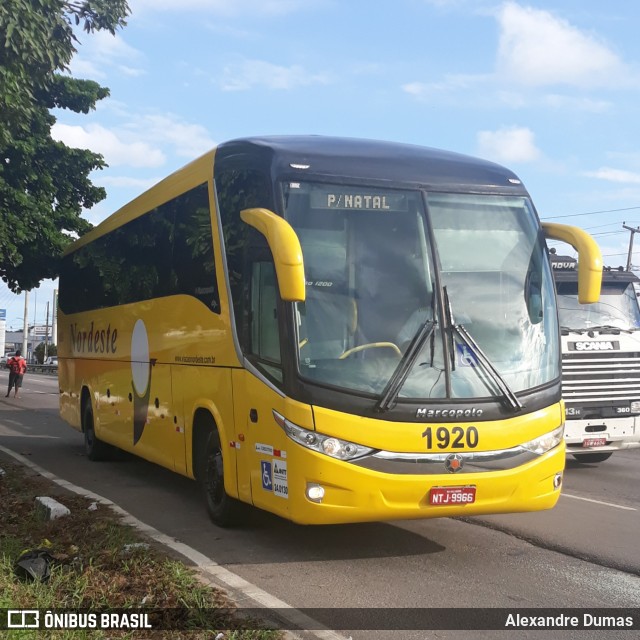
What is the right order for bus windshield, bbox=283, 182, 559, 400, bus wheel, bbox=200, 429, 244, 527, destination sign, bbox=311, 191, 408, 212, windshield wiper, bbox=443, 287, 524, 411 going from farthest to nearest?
bus wheel, bbox=200, 429, 244, 527, destination sign, bbox=311, 191, 408, 212, windshield wiper, bbox=443, 287, 524, 411, bus windshield, bbox=283, 182, 559, 400

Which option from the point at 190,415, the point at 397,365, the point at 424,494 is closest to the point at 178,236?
the point at 190,415

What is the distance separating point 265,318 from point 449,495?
202 cm

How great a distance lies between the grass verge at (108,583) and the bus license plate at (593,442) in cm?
656

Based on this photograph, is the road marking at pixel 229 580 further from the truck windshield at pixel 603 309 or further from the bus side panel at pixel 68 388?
the truck windshield at pixel 603 309

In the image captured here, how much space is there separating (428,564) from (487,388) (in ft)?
4.76

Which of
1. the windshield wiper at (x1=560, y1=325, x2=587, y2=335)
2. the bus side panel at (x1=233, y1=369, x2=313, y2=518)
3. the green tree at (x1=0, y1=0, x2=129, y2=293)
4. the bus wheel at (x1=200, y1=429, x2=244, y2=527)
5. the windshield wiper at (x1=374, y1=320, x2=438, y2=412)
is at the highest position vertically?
the green tree at (x1=0, y1=0, x2=129, y2=293)

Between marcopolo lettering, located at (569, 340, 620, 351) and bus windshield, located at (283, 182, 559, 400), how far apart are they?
191 inches

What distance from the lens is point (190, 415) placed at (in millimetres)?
9102

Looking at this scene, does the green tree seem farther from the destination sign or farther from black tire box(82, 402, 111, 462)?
the destination sign

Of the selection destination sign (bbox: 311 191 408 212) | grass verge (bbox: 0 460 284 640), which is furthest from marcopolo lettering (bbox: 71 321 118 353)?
destination sign (bbox: 311 191 408 212)

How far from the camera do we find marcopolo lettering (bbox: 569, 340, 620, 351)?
40.1ft

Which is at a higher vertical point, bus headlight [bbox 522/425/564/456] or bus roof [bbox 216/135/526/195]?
bus roof [bbox 216/135/526/195]

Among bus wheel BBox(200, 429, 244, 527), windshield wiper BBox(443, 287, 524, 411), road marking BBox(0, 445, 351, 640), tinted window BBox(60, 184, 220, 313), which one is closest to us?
road marking BBox(0, 445, 351, 640)

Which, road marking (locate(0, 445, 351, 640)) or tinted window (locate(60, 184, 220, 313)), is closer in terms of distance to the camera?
road marking (locate(0, 445, 351, 640))
